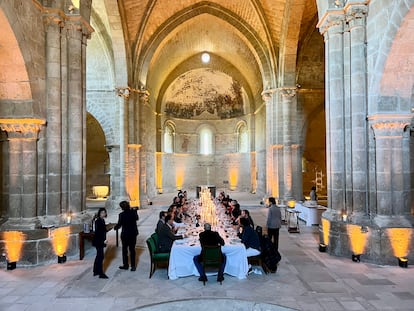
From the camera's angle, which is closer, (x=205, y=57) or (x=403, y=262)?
(x=403, y=262)

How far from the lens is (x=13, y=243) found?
7906mm

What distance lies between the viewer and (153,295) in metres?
6.11

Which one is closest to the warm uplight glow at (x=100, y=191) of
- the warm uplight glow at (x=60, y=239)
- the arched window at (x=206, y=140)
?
the arched window at (x=206, y=140)

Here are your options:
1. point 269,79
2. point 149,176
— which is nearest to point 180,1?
point 269,79

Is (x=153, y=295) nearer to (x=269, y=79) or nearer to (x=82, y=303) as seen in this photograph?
(x=82, y=303)

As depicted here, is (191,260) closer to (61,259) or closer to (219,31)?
(61,259)

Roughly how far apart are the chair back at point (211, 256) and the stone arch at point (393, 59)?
212 inches

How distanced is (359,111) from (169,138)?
949 inches

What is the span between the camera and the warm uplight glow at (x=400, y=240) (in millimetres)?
7824

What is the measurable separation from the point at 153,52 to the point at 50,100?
11.8 m

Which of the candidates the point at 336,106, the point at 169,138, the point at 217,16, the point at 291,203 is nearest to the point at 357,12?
the point at 336,106

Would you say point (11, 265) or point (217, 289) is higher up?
point (11, 265)

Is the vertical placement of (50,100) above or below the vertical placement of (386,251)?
above

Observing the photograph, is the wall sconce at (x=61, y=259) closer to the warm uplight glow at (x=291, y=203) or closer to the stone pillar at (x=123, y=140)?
the stone pillar at (x=123, y=140)
